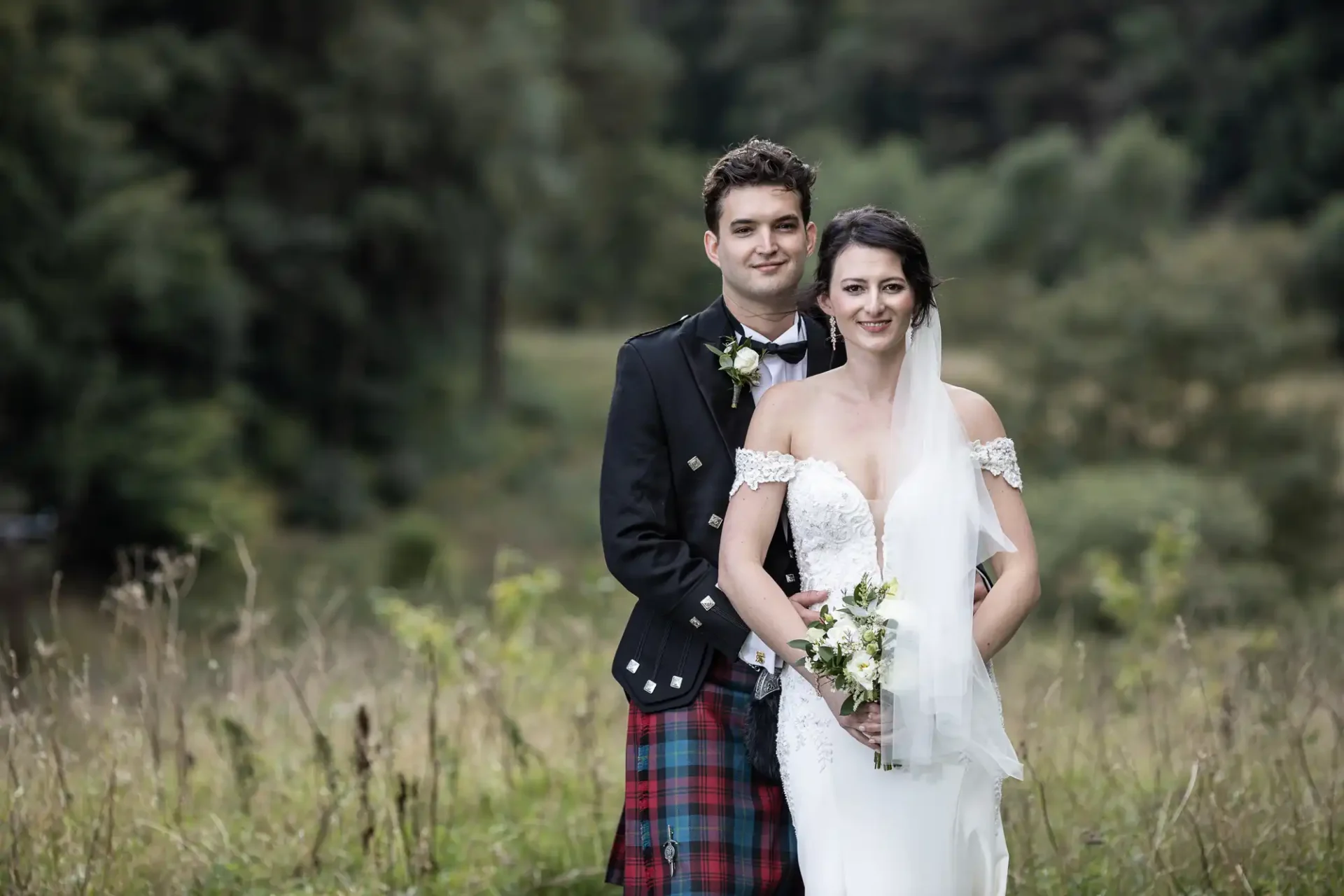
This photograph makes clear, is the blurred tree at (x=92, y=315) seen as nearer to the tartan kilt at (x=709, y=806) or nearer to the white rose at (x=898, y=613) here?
the tartan kilt at (x=709, y=806)

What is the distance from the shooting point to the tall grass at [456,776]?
3889 millimetres

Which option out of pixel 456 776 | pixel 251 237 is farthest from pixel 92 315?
pixel 456 776

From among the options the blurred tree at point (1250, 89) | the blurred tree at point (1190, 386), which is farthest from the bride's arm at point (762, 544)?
the blurred tree at point (1250, 89)

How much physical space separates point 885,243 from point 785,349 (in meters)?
0.44

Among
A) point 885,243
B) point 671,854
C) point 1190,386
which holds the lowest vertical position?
point 671,854

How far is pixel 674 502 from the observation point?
3.47 meters

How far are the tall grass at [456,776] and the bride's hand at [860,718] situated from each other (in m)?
0.96

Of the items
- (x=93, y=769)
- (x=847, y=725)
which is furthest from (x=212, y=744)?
(x=847, y=725)

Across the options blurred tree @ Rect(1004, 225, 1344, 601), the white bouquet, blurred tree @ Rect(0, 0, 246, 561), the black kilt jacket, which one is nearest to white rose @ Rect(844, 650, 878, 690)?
the white bouquet

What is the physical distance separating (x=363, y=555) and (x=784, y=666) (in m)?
15.7

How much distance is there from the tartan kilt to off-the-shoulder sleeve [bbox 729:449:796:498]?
1.48 ft

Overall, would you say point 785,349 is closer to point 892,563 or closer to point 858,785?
point 892,563

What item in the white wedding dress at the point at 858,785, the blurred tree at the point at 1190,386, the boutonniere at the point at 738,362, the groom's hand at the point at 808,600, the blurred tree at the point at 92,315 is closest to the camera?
the white wedding dress at the point at 858,785

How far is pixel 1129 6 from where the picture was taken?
36.9m
